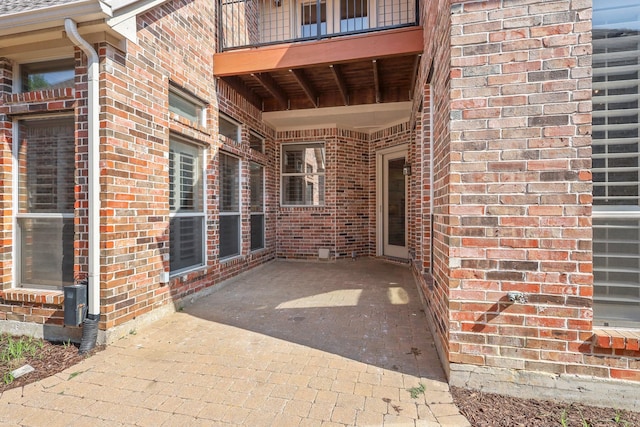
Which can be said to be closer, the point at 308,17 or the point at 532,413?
the point at 532,413

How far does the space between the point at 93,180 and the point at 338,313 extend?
303 cm

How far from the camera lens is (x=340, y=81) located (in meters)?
5.37

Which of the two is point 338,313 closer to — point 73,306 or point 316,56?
point 73,306

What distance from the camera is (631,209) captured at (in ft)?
7.06

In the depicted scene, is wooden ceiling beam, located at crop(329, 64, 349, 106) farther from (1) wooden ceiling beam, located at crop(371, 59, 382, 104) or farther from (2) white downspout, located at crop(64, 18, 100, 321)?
(2) white downspout, located at crop(64, 18, 100, 321)

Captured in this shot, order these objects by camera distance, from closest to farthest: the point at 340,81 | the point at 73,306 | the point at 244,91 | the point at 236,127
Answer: the point at 73,306
the point at 340,81
the point at 236,127
the point at 244,91

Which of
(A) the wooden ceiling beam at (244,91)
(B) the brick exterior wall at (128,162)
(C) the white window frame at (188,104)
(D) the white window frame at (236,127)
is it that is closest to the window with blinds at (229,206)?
(D) the white window frame at (236,127)

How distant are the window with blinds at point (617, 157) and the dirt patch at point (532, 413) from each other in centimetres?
59

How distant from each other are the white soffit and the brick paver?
4092 mm

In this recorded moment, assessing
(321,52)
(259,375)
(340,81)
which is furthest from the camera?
(340,81)

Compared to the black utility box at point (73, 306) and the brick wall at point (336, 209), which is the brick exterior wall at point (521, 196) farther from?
the brick wall at point (336, 209)

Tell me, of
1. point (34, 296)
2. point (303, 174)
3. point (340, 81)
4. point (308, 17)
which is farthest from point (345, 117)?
point (34, 296)

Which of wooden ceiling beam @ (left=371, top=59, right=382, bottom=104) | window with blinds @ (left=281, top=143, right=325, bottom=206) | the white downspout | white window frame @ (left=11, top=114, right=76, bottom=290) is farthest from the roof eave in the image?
window with blinds @ (left=281, top=143, right=325, bottom=206)

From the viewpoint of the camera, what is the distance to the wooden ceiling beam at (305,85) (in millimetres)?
5117
